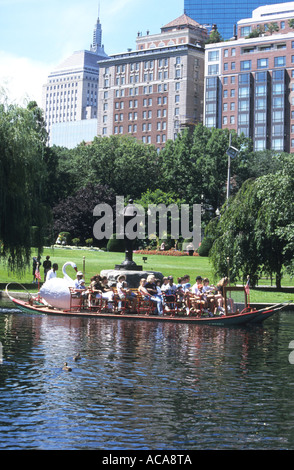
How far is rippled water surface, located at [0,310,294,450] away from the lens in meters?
10.2

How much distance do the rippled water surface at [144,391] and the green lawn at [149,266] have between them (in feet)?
49.6

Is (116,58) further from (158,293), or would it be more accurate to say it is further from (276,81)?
(158,293)

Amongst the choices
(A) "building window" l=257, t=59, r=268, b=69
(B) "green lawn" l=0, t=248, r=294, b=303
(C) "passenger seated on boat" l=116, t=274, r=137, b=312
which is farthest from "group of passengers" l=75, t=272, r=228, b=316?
(A) "building window" l=257, t=59, r=268, b=69

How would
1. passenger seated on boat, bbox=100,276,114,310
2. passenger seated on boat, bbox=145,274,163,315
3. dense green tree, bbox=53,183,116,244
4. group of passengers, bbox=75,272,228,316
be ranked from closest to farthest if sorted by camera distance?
group of passengers, bbox=75,272,228,316 → passenger seated on boat, bbox=145,274,163,315 → passenger seated on boat, bbox=100,276,114,310 → dense green tree, bbox=53,183,116,244

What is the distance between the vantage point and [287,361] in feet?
55.9

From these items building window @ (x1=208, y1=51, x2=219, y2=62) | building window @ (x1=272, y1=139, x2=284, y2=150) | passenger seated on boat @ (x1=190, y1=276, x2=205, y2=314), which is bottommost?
passenger seated on boat @ (x1=190, y1=276, x2=205, y2=314)

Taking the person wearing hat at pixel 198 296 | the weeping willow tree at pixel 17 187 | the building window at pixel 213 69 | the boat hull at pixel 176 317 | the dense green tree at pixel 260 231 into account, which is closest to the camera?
the boat hull at pixel 176 317

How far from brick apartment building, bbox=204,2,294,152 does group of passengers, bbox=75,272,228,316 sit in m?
99.4

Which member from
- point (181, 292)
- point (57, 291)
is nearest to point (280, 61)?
point (181, 292)

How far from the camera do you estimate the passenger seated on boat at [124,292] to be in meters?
27.0

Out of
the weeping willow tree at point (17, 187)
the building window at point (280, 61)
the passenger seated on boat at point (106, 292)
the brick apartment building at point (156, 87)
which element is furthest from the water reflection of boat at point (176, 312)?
the brick apartment building at point (156, 87)

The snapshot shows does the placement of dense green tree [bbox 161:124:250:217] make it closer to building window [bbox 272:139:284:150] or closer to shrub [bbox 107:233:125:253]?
shrub [bbox 107:233:125:253]

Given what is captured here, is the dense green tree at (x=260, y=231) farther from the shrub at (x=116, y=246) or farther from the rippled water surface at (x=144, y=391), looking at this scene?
the shrub at (x=116, y=246)
